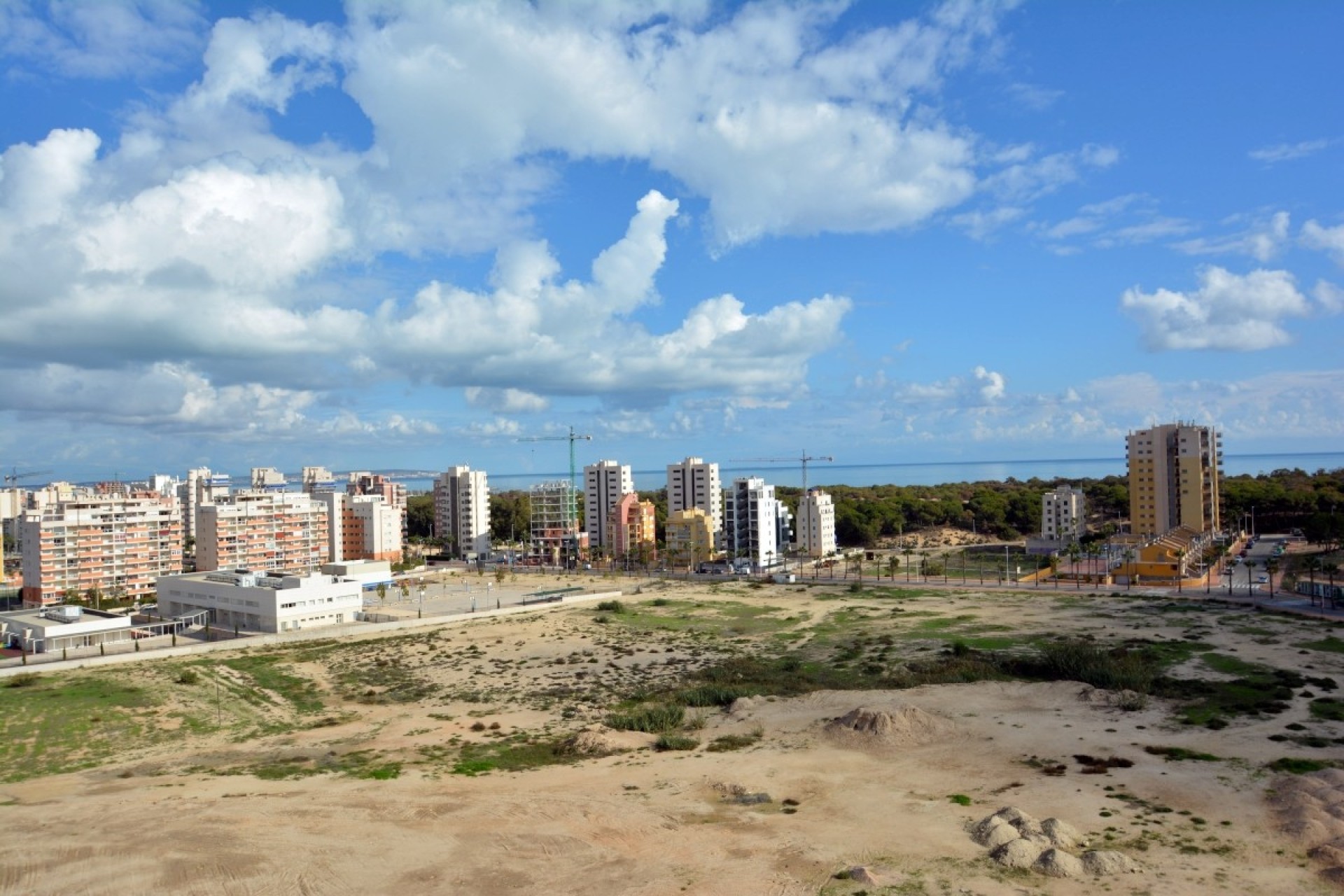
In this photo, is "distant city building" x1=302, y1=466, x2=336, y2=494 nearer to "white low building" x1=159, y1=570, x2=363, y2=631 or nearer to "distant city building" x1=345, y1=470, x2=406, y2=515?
"distant city building" x1=345, y1=470, x2=406, y2=515

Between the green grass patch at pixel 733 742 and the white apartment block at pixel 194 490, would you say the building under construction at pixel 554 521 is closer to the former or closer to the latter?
the white apartment block at pixel 194 490

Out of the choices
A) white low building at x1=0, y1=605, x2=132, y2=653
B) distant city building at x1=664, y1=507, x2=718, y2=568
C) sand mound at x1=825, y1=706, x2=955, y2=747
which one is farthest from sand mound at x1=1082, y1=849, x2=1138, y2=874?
distant city building at x1=664, y1=507, x2=718, y2=568

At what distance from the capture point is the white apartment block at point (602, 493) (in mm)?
112312

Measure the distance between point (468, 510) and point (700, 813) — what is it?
9269cm

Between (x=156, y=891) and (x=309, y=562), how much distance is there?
75.8 meters

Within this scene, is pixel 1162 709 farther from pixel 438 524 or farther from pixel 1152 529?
pixel 438 524

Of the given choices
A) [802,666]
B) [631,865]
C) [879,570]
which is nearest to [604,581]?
[879,570]

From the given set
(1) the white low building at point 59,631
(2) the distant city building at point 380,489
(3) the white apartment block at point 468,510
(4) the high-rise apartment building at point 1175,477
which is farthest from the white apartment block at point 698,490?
(1) the white low building at point 59,631

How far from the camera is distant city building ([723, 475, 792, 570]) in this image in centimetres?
10119

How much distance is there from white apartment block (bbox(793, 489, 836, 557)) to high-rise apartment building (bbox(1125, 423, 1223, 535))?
32.8 m

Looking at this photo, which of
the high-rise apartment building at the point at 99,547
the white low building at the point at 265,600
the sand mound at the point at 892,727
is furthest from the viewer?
the high-rise apartment building at the point at 99,547

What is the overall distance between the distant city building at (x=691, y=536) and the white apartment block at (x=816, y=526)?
34.8ft

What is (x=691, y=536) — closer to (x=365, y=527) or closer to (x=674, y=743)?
(x=365, y=527)

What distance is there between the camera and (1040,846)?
20438 millimetres
